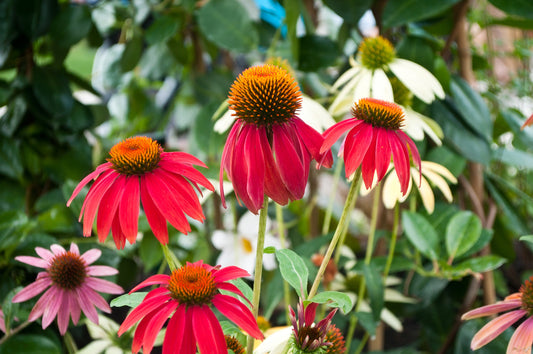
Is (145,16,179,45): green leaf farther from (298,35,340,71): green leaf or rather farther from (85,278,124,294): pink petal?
(85,278,124,294): pink petal

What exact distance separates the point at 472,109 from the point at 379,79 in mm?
278

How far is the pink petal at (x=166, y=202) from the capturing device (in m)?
0.28

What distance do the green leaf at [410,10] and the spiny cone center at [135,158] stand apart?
0.41 meters

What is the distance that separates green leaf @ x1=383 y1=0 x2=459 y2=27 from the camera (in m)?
0.59

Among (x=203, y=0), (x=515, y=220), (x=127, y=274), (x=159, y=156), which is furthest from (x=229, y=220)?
(x=159, y=156)

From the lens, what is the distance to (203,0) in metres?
0.90

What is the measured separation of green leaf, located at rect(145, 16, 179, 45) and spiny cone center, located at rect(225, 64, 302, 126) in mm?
Result: 520

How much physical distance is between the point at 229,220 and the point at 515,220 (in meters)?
0.62

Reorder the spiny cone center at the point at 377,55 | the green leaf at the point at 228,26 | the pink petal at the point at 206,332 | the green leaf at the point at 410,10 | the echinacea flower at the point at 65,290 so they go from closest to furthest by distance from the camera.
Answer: the pink petal at the point at 206,332 → the echinacea flower at the point at 65,290 → the spiny cone center at the point at 377,55 → the green leaf at the point at 410,10 → the green leaf at the point at 228,26

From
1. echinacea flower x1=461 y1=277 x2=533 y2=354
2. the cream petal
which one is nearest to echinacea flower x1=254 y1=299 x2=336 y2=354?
echinacea flower x1=461 y1=277 x2=533 y2=354

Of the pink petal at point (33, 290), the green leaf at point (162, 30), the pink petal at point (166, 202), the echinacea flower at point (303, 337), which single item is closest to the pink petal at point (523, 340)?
the echinacea flower at point (303, 337)

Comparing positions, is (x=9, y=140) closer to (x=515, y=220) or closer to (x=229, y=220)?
(x=229, y=220)

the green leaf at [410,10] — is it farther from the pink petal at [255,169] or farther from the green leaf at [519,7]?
the pink petal at [255,169]

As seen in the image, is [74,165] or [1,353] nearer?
Result: [1,353]
